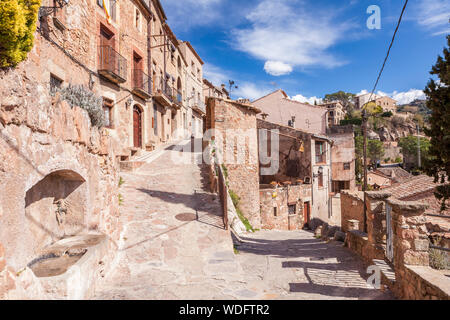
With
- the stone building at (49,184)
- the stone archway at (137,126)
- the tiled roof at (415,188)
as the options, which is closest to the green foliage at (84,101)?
the stone building at (49,184)

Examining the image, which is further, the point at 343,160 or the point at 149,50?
the point at 343,160

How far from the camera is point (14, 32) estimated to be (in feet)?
8.96

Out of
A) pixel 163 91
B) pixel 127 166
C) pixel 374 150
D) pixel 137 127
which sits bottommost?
pixel 127 166

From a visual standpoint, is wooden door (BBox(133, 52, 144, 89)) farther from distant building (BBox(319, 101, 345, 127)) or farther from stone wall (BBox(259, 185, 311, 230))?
distant building (BBox(319, 101, 345, 127))

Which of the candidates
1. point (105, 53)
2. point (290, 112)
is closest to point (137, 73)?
point (105, 53)

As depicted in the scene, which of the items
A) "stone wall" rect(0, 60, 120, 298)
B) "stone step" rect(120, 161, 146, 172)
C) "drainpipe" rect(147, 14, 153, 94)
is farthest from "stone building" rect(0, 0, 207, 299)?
"drainpipe" rect(147, 14, 153, 94)

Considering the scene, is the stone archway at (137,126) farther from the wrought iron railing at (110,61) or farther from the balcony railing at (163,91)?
the wrought iron railing at (110,61)

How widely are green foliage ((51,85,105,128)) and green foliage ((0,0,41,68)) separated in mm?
1514

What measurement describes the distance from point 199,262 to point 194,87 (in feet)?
100

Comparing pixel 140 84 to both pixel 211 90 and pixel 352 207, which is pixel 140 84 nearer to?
pixel 352 207

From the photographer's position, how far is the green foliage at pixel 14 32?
264 cm

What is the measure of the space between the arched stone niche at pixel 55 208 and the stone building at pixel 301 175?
14.7 m
